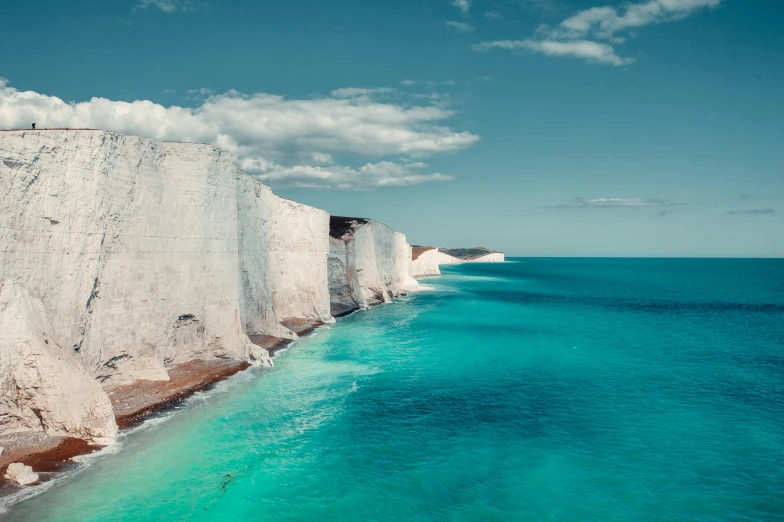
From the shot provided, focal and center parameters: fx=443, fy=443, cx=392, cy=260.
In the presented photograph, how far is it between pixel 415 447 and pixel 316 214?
29169 millimetres

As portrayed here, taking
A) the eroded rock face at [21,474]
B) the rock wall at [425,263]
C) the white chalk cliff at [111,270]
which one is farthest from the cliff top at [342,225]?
the rock wall at [425,263]

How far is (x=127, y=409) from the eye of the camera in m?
17.7

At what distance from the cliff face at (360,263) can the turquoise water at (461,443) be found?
17.4 metres

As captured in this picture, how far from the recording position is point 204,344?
78.1ft

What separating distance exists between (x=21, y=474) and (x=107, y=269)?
8310 mm

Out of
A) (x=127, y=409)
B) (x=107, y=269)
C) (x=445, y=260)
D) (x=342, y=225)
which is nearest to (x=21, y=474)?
(x=127, y=409)

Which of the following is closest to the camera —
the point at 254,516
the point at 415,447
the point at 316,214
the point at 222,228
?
the point at 254,516

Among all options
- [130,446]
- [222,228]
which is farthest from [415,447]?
[222,228]

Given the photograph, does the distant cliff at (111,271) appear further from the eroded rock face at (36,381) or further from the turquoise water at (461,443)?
the turquoise water at (461,443)

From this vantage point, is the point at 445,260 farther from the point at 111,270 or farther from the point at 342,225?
the point at 111,270

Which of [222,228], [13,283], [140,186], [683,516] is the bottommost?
[683,516]

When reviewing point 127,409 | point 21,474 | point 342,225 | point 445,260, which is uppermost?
point 342,225

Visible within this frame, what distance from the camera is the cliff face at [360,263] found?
160ft

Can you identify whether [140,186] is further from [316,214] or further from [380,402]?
[316,214]
